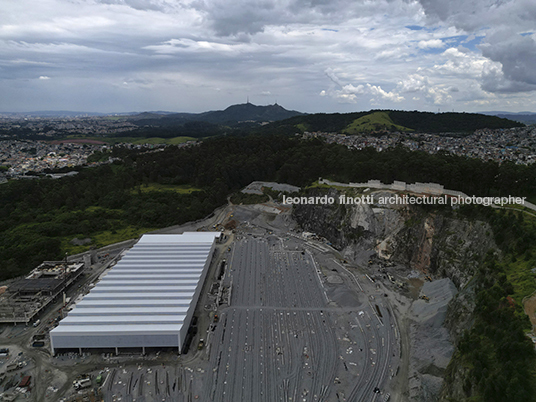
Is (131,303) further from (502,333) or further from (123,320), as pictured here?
(502,333)

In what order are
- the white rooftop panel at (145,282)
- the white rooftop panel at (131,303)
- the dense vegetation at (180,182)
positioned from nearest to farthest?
the white rooftop panel at (131,303) → the white rooftop panel at (145,282) → the dense vegetation at (180,182)

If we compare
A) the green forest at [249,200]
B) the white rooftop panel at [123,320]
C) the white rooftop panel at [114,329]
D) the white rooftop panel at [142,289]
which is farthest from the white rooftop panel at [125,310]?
the green forest at [249,200]

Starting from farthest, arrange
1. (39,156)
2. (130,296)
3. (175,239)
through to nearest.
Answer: (39,156) → (175,239) → (130,296)

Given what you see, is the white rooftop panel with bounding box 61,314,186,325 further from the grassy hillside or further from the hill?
the grassy hillside

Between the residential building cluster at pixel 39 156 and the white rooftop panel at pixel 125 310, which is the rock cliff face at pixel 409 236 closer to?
the white rooftop panel at pixel 125 310

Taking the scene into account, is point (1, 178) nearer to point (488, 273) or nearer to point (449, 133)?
point (488, 273)

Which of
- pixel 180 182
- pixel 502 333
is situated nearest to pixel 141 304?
pixel 502 333
